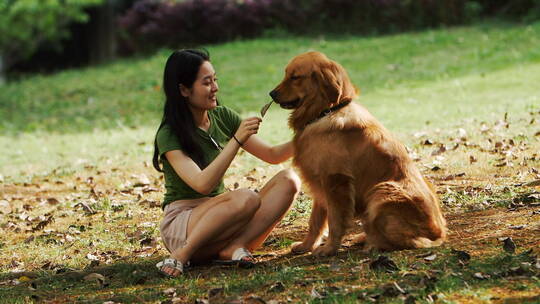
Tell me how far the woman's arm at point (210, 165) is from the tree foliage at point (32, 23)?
16533 mm

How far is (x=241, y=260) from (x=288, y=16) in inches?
676

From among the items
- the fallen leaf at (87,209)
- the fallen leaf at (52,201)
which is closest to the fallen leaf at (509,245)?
the fallen leaf at (87,209)

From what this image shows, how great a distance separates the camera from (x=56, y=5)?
21.9m

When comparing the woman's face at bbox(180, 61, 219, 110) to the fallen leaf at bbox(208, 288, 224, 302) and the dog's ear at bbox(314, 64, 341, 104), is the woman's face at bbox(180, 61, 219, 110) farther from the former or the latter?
the fallen leaf at bbox(208, 288, 224, 302)

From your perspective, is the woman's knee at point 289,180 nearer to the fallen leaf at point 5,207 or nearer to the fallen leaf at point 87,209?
the fallen leaf at point 87,209

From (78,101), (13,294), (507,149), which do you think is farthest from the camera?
(78,101)

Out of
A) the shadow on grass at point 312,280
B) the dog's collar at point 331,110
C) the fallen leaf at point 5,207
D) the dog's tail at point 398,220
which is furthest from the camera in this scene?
the fallen leaf at point 5,207

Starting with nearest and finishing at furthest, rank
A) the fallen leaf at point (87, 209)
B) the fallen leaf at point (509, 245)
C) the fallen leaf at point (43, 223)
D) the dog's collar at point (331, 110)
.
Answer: the fallen leaf at point (509, 245) → the dog's collar at point (331, 110) → the fallen leaf at point (43, 223) → the fallen leaf at point (87, 209)

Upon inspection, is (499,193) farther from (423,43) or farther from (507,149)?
(423,43)

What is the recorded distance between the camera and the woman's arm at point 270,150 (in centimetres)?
528

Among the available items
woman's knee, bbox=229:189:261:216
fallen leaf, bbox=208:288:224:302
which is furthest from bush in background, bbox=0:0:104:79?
fallen leaf, bbox=208:288:224:302

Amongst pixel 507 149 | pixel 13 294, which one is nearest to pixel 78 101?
pixel 507 149

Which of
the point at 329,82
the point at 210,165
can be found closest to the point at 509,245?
the point at 329,82

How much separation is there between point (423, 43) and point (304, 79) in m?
13.0
